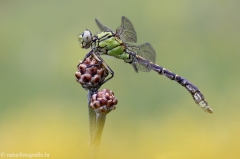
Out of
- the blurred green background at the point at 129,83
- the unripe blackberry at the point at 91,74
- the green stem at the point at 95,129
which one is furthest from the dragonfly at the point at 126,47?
the green stem at the point at 95,129

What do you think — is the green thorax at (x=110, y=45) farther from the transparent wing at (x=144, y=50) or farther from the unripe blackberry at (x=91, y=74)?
the unripe blackberry at (x=91, y=74)

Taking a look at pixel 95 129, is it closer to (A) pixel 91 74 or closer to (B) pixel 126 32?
(A) pixel 91 74

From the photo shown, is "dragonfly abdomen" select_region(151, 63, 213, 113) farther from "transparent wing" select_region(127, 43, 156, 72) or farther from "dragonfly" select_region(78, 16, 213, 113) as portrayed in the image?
"transparent wing" select_region(127, 43, 156, 72)

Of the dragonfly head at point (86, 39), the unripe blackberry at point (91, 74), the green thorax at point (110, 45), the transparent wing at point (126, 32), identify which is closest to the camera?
the unripe blackberry at point (91, 74)

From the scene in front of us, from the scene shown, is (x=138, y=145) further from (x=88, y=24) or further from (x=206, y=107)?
(x=88, y=24)

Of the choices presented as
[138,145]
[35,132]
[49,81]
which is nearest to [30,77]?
[49,81]

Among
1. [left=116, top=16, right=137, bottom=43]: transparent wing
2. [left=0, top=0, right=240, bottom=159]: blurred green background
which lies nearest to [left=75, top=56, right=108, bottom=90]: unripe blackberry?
[left=0, top=0, right=240, bottom=159]: blurred green background
